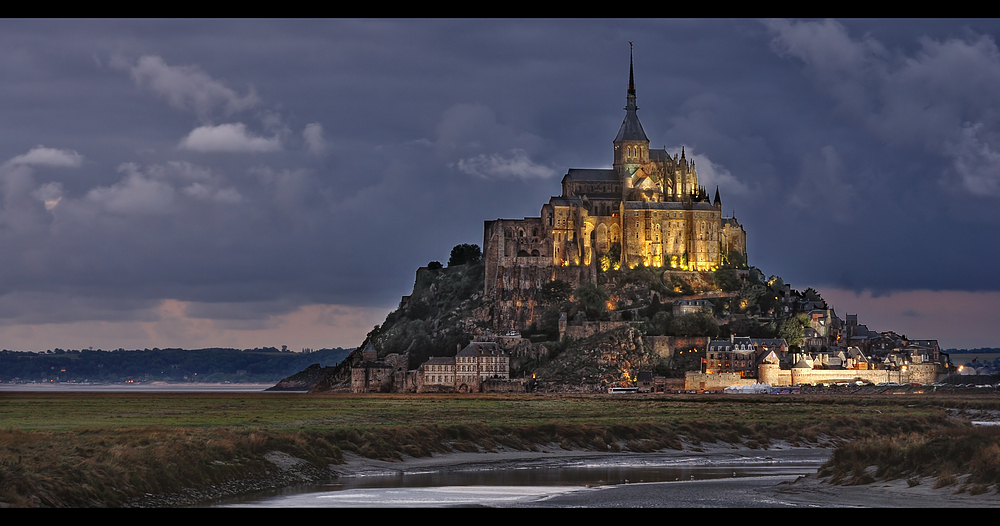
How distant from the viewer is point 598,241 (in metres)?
163

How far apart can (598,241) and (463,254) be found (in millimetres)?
29661

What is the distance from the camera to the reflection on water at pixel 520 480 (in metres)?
33.2

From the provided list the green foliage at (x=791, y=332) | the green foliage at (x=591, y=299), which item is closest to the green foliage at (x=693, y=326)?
the green foliage at (x=791, y=332)

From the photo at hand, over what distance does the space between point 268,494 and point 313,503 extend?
301cm

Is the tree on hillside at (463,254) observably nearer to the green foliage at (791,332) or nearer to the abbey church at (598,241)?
the abbey church at (598,241)

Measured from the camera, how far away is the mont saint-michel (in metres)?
142

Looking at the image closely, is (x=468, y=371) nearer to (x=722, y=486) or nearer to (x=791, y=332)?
(x=791, y=332)

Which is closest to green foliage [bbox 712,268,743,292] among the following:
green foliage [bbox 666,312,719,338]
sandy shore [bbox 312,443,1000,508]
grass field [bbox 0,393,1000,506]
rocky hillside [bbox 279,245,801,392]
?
rocky hillside [bbox 279,245,801,392]

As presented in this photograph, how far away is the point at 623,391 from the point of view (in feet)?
438

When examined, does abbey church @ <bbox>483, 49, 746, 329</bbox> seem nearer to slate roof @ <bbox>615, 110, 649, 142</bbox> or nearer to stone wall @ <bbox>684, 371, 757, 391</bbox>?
slate roof @ <bbox>615, 110, 649, 142</bbox>

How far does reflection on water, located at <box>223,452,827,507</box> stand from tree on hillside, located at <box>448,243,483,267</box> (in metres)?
132
